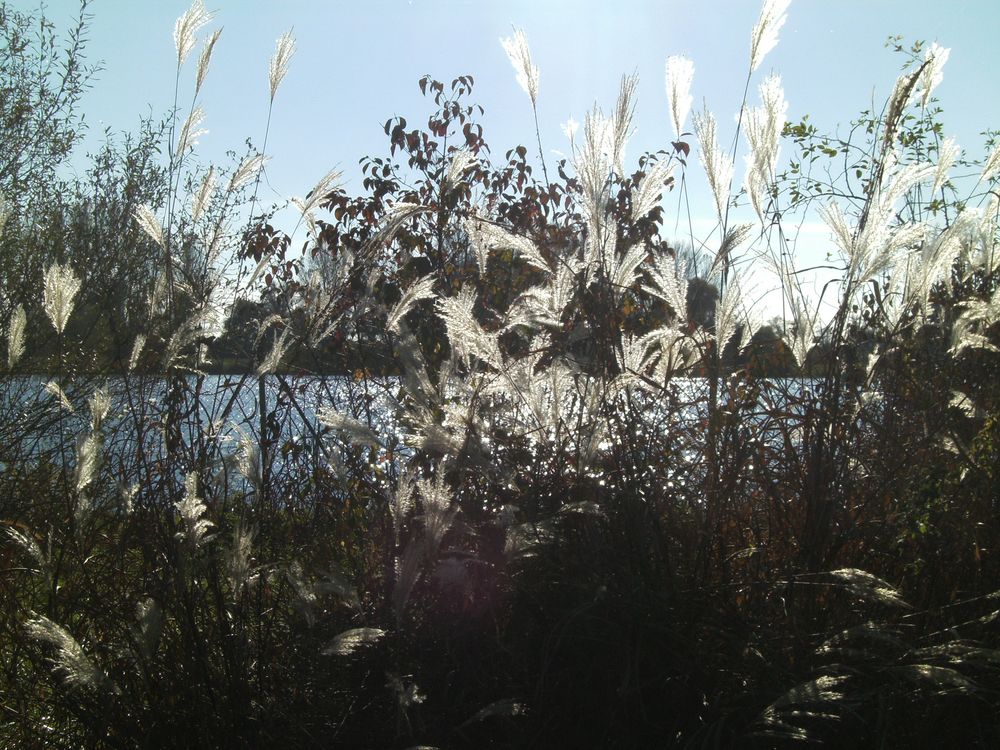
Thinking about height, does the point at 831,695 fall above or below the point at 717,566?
below

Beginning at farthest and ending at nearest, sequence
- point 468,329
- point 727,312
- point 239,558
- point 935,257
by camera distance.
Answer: point 935,257
point 727,312
point 468,329
point 239,558

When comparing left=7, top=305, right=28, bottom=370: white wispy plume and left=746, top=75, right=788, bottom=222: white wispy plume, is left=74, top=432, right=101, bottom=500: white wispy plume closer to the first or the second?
left=7, top=305, right=28, bottom=370: white wispy plume

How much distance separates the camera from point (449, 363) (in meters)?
2.06

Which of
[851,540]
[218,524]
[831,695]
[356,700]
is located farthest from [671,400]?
[218,524]

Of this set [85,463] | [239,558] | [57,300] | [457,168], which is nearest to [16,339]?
[57,300]

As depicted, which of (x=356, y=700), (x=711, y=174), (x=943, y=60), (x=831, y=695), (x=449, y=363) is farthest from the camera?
(x=943, y=60)

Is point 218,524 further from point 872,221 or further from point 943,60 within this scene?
point 943,60

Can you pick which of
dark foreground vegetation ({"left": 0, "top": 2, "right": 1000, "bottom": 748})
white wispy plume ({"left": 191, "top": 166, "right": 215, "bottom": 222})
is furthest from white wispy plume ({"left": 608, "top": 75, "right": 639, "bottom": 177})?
white wispy plume ({"left": 191, "top": 166, "right": 215, "bottom": 222})

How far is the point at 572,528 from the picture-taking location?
81.6 inches

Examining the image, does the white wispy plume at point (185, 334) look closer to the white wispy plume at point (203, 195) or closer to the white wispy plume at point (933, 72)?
the white wispy plume at point (203, 195)

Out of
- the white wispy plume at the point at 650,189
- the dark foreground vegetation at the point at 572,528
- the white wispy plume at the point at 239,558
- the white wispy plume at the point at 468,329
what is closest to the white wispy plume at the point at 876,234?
the dark foreground vegetation at the point at 572,528

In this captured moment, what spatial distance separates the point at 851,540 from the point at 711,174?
106 centimetres

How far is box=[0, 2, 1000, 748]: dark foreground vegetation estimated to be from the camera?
5.82ft

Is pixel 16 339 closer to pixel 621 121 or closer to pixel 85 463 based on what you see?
pixel 85 463
